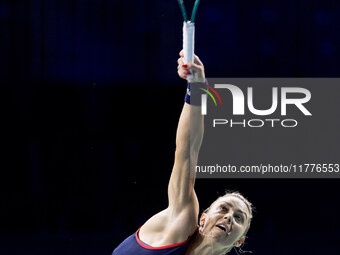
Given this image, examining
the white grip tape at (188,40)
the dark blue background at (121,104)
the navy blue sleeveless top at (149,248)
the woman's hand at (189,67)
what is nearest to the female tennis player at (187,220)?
the navy blue sleeveless top at (149,248)

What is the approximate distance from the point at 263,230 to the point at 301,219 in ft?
1.06

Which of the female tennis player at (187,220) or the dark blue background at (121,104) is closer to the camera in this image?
the female tennis player at (187,220)

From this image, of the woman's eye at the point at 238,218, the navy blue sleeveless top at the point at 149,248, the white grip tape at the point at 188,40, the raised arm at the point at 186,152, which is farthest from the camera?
the woman's eye at the point at 238,218

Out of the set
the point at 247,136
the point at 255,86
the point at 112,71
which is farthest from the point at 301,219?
the point at 112,71

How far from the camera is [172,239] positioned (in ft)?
7.93

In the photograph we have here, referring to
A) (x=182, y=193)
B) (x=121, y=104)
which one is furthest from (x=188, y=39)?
(x=121, y=104)

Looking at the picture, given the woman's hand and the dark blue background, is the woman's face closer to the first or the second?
the woman's hand

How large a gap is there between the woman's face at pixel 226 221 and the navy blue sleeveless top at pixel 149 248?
0.30ft

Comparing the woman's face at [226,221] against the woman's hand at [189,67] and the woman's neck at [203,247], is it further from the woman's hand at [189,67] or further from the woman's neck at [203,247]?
the woman's hand at [189,67]

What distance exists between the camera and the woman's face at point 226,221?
97.7 inches

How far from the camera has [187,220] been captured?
2416mm

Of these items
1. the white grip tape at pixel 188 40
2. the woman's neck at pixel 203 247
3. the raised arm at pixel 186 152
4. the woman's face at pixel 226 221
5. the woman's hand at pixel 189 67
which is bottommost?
the woman's neck at pixel 203 247

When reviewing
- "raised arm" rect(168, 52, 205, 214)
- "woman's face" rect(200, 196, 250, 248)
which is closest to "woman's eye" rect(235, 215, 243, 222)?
"woman's face" rect(200, 196, 250, 248)

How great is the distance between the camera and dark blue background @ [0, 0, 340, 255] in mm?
4383
